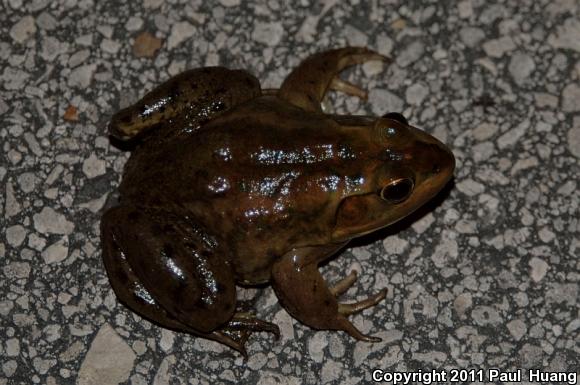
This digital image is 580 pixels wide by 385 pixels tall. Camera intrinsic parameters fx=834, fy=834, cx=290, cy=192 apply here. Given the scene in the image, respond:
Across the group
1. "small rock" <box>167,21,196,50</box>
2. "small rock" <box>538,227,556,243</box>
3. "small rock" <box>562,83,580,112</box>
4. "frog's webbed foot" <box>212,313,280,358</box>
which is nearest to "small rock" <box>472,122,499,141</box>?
"small rock" <box>562,83,580,112</box>

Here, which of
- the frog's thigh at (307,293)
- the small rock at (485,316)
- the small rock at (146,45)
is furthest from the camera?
the small rock at (146,45)

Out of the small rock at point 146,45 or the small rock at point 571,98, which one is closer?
the small rock at point 571,98

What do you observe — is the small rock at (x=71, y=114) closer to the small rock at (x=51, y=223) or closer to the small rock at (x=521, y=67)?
the small rock at (x=51, y=223)

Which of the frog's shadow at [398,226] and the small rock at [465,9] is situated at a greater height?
the small rock at [465,9]

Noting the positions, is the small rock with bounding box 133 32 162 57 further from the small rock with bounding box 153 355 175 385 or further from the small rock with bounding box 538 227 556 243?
the small rock with bounding box 538 227 556 243

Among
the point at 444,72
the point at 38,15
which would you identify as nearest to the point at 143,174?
the point at 38,15

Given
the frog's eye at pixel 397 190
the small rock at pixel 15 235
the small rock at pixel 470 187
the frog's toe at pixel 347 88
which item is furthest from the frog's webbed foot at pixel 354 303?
the small rock at pixel 15 235
